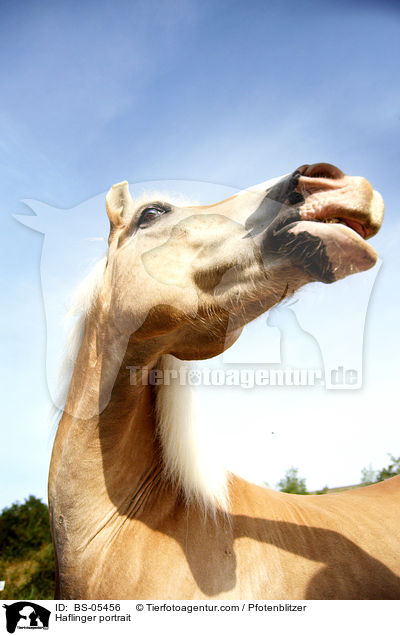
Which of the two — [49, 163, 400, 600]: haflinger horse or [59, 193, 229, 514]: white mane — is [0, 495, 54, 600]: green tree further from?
[59, 193, 229, 514]: white mane

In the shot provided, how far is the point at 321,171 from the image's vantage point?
1.14 m

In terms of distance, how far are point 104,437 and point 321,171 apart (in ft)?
3.52

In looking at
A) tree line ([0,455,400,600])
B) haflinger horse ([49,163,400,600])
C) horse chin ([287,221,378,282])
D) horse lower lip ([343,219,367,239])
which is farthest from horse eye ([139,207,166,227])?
tree line ([0,455,400,600])

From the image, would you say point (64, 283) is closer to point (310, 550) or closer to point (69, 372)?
point (69, 372)

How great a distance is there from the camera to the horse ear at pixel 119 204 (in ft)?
5.48

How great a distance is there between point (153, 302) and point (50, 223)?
22.9 inches

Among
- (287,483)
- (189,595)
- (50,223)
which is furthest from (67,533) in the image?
(287,483)

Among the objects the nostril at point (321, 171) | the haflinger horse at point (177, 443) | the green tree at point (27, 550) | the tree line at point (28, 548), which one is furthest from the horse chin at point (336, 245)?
the green tree at point (27, 550)

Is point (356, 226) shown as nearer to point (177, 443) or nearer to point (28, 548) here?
point (177, 443)

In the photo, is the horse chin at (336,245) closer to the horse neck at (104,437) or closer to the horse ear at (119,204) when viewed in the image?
the horse neck at (104,437)

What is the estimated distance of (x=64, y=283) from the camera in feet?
5.49
